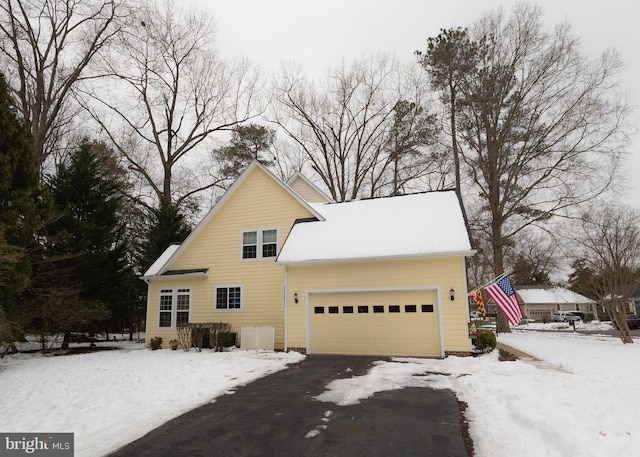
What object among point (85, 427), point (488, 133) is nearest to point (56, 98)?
point (85, 427)

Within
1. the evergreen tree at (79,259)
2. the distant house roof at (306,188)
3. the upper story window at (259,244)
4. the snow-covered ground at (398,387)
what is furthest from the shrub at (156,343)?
the distant house roof at (306,188)

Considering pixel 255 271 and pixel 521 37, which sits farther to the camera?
pixel 521 37

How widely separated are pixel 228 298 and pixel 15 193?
324 inches

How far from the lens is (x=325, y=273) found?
43.6 ft

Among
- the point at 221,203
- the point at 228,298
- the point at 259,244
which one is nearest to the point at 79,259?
the point at 221,203

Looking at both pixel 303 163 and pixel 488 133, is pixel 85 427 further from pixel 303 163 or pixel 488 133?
pixel 303 163

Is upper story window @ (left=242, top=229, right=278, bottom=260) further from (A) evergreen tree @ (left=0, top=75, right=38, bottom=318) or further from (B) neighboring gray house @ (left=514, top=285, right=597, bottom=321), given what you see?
(B) neighboring gray house @ (left=514, top=285, right=597, bottom=321)

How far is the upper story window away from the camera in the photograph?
15.6 metres

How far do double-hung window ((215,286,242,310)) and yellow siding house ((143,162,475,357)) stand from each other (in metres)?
0.04

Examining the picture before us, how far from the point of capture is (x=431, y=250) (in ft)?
38.8

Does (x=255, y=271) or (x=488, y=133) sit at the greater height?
(x=488, y=133)

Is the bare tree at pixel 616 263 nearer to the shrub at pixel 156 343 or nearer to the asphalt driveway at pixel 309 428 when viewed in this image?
the asphalt driveway at pixel 309 428

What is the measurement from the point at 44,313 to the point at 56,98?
42.1 ft

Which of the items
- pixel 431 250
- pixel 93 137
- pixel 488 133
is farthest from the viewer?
pixel 93 137
